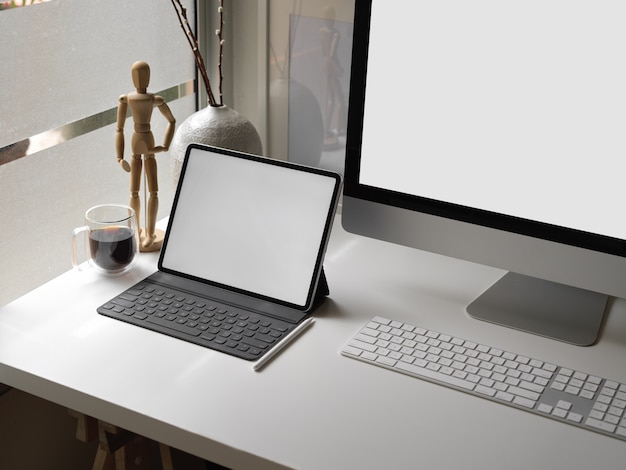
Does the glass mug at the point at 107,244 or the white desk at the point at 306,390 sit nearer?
the white desk at the point at 306,390

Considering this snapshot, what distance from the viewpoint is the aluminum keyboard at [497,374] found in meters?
0.98

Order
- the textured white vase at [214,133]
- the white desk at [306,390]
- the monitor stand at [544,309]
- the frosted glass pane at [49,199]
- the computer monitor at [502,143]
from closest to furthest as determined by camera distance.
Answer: the white desk at [306,390] → the computer monitor at [502,143] → the monitor stand at [544,309] → the frosted glass pane at [49,199] → the textured white vase at [214,133]

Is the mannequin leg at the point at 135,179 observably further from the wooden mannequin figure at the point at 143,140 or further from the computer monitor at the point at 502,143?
the computer monitor at the point at 502,143

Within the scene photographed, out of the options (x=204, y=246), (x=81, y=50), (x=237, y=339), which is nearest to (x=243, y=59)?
(x=81, y=50)

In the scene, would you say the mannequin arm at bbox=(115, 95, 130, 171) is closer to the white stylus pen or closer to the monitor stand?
the white stylus pen

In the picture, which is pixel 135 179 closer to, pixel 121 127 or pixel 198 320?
pixel 121 127

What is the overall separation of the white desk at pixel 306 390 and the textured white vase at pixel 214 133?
0.26 metres

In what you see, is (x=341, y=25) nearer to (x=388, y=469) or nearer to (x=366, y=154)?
(x=366, y=154)

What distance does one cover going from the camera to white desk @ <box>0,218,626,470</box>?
3.00 ft

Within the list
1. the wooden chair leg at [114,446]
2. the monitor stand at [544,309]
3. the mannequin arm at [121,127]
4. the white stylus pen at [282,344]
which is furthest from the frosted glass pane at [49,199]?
the monitor stand at [544,309]

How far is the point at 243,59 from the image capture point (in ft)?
5.37

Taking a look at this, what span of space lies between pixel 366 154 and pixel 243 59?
545 mm

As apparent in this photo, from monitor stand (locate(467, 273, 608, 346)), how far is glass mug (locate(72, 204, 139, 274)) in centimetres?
53

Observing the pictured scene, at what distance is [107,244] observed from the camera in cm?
125
